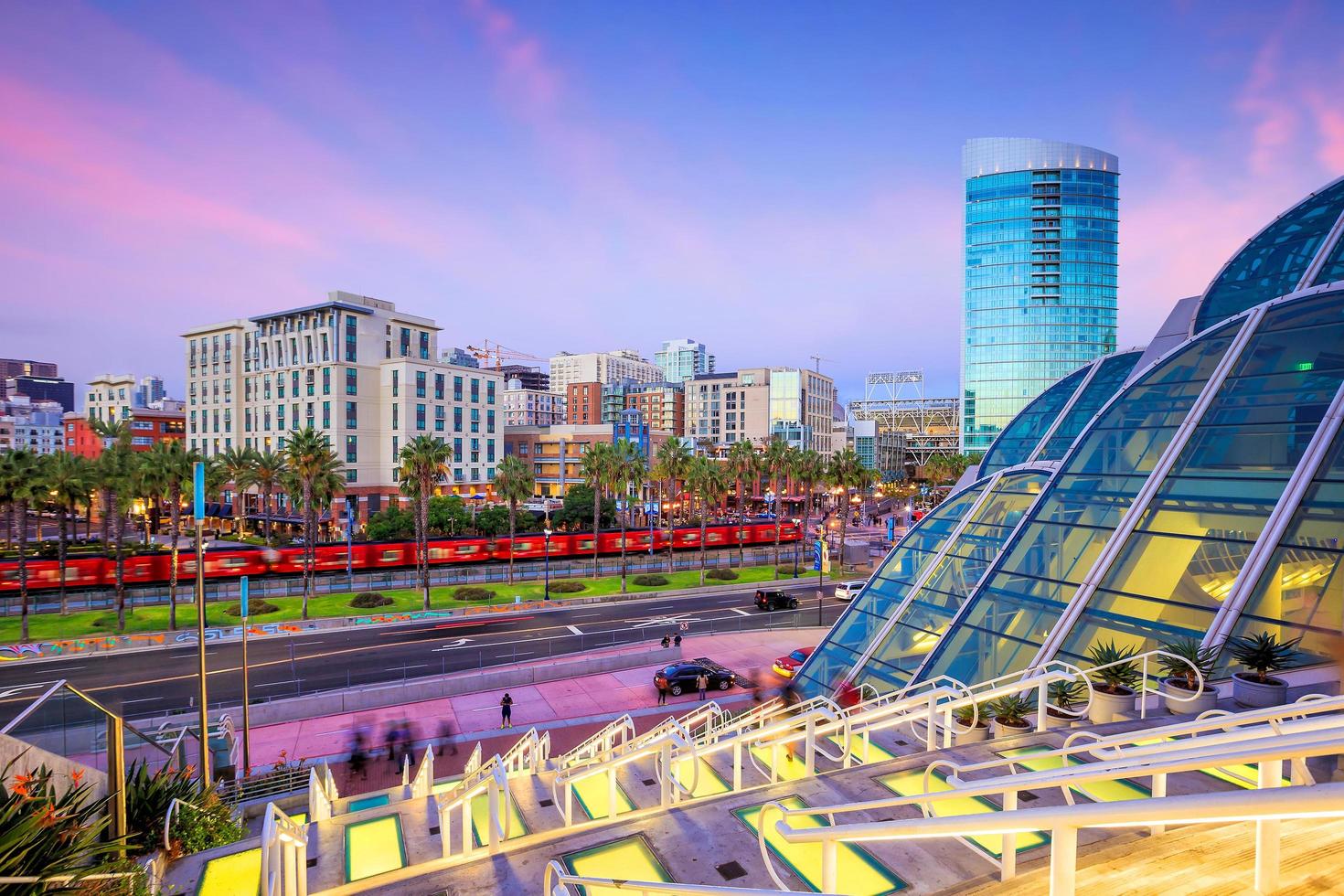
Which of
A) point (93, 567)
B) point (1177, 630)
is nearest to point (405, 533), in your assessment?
point (93, 567)

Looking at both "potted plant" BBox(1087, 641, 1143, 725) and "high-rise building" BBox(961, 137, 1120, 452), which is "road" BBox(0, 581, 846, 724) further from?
"high-rise building" BBox(961, 137, 1120, 452)

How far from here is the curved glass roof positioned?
2464 cm

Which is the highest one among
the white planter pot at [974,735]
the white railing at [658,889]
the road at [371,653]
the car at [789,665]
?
the white railing at [658,889]

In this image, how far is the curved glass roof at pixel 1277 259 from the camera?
2464 cm

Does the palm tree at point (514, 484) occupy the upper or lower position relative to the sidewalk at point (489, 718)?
upper

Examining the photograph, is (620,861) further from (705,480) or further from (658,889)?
(705,480)

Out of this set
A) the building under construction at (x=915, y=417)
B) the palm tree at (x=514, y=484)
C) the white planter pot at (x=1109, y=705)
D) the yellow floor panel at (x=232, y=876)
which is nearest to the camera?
the yellow floor panel at (x=232, y=876)

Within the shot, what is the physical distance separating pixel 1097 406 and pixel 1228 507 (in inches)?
640

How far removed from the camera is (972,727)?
1151cm

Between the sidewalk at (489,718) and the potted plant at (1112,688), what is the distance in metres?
17.8

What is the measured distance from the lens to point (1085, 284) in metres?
125

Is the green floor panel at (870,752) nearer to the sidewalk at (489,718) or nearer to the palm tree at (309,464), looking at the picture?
the sidewalk at (489,718)

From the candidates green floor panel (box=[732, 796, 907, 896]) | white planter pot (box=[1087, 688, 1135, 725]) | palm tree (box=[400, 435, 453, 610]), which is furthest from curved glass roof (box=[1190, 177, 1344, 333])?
palm tree (box=[400, 435, 453, 610])

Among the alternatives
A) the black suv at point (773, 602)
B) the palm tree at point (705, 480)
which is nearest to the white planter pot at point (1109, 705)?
the black suv at point (773, 602)
